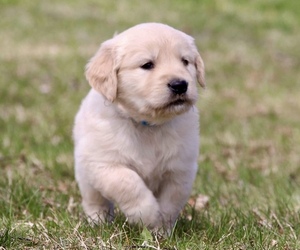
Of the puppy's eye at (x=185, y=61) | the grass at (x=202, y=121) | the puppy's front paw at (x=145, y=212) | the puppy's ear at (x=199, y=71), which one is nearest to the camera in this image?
the grass at (x=202, y=121)

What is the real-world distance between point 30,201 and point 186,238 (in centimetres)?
122

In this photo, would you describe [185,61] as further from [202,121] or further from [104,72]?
[202,121]

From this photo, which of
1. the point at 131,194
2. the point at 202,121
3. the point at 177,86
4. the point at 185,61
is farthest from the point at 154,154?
the point at 202,121

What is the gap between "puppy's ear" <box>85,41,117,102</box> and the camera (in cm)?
404

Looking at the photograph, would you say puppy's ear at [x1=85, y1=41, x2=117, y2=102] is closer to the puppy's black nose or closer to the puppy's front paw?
the puppy's black nose

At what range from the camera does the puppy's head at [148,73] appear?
152 inches

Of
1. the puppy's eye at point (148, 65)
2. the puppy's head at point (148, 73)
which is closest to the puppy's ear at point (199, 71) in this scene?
the puppy's head at point (148, 73)

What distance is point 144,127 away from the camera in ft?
13.5

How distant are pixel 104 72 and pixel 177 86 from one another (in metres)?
0.51

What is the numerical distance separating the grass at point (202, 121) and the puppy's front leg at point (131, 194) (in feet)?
0.26

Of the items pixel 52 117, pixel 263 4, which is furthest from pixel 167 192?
pixel 263 4

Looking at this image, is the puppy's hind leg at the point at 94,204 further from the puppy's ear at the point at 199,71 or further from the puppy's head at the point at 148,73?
the puppy's ear at the point at 199,71

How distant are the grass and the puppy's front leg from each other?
8 cm

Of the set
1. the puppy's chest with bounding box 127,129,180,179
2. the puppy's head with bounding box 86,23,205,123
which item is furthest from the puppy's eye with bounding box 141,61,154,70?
the puppy's chest with bounding box 127,129,180,179
